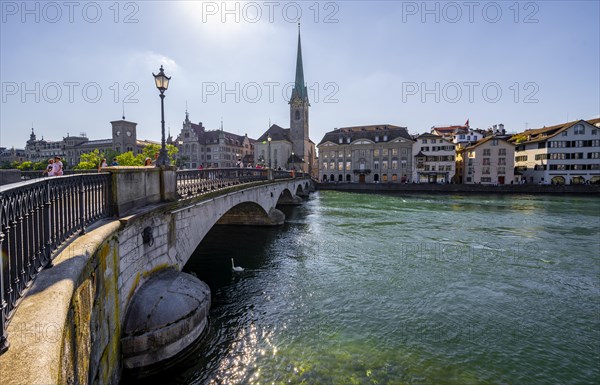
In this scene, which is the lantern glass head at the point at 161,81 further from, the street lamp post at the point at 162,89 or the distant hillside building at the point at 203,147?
the distant hillside building at the point at 203,147

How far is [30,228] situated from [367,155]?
81802 millimetres

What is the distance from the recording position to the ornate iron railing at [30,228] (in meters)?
3.19

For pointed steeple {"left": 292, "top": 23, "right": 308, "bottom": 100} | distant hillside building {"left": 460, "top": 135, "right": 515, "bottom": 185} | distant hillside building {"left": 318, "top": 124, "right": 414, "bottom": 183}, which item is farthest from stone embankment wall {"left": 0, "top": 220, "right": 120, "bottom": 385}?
pointed steeple {"left": 292, "top": 23, "right": 308, "bottom": 100}

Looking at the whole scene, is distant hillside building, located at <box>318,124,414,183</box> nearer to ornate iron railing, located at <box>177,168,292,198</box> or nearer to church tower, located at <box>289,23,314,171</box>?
church tower, located at <box>289,23,314,171</box>

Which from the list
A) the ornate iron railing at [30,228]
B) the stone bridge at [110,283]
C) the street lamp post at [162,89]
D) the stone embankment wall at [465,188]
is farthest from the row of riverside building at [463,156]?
the ornate iron railing at [30,228]

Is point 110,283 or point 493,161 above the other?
point 493,161

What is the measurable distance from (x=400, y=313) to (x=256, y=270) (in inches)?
281

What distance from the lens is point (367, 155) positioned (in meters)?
82.8

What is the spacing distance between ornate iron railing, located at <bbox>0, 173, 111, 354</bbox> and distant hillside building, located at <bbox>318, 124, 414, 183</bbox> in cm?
7839

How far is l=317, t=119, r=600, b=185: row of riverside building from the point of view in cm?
6675

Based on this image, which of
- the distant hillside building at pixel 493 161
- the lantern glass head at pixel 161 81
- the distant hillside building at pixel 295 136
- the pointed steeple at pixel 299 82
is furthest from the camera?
the pointed steeple at pixel 299 82

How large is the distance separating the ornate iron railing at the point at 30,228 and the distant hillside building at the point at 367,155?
78.4m

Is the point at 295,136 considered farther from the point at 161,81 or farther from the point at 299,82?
the point at 161,81

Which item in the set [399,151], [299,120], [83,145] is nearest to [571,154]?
[399,151]
